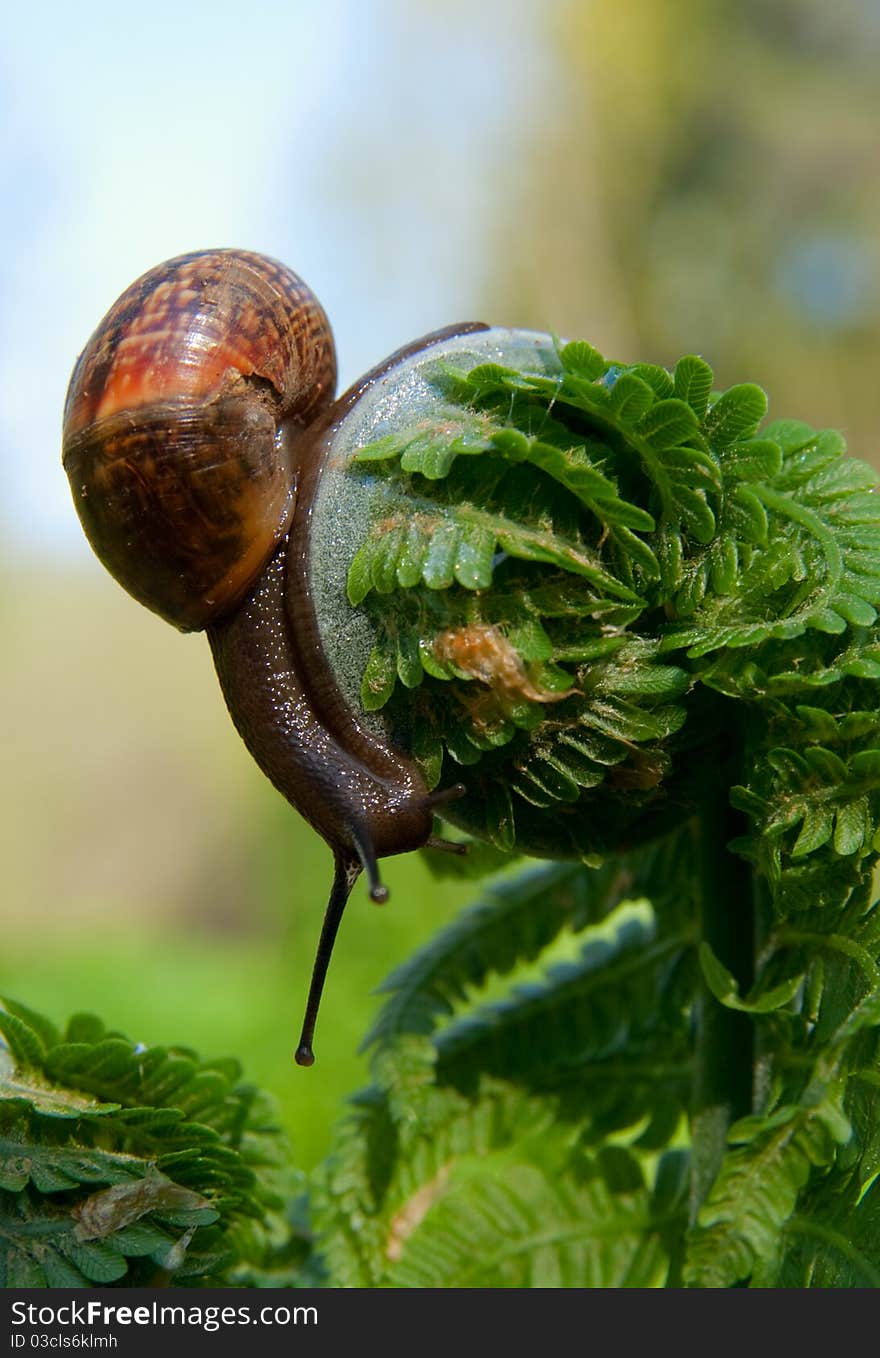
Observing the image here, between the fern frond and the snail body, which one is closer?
the fern frond

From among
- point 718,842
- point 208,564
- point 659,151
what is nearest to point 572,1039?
point 718,842

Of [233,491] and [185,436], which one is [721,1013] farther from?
[185,436]

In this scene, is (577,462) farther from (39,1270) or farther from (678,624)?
(39,1270)

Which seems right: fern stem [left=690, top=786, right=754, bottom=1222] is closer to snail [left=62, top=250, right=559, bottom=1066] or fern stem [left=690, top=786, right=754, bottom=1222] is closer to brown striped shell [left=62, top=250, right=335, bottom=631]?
snail [left=62, top=250, right=559, bottom=1066]

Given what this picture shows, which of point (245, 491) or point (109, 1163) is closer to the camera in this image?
point (109, 1163)

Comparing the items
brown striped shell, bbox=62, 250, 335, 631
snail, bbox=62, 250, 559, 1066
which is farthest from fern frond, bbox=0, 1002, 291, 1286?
brown striped shell, bbox=62, 250, 335, 631

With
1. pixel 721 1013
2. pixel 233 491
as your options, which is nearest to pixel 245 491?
pixel 233 491

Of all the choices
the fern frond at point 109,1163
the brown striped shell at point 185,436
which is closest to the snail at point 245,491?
the brown striped shell at point 185,436

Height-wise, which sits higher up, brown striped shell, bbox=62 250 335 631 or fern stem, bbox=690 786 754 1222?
brown striped shell, bbox=62 250 335 631
